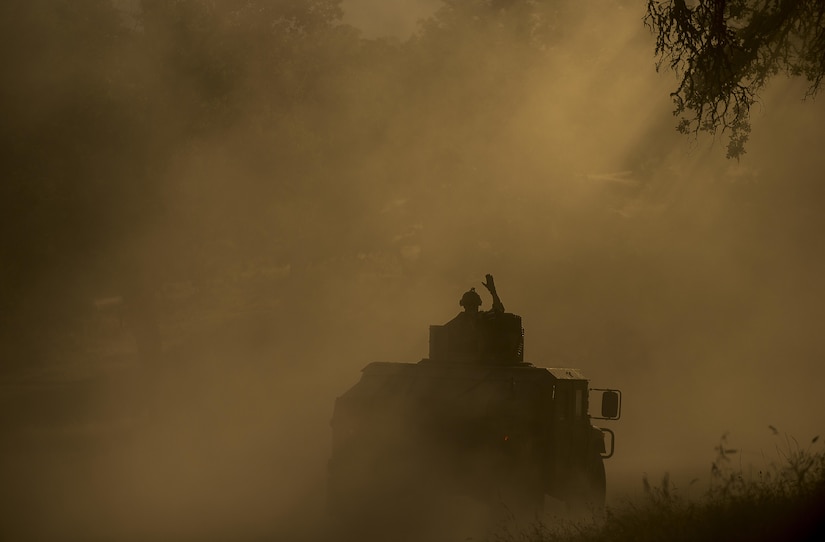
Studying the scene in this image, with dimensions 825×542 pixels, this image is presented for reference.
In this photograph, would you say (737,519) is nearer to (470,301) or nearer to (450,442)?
(450,442)

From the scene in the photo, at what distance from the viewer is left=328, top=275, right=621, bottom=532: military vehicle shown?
46.4ft

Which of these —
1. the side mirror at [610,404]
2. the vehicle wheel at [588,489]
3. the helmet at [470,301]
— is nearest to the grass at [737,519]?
→ the vehicle wheel at [588,489]

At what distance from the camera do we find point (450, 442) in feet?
46.9

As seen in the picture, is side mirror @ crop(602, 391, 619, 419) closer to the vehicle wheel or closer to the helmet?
the vehicle wheel

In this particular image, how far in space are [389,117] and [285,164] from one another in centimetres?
1413

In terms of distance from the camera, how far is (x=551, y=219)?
169 feet

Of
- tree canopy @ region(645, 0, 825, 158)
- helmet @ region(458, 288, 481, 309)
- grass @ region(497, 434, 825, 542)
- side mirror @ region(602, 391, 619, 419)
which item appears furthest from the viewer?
Answer: helmet @ region(458, 288, 481, 309)

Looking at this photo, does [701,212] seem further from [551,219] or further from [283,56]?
[283,56]

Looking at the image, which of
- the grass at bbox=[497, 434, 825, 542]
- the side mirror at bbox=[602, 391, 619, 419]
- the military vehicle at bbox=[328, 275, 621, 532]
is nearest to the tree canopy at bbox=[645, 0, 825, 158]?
the side mirror at bbox=[602, 391, 619, 419]

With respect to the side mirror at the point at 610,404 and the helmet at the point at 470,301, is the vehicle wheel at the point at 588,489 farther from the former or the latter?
the helmet at the point at 470,301

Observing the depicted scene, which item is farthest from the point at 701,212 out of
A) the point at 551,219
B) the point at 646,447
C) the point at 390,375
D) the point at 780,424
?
the point at 390,375

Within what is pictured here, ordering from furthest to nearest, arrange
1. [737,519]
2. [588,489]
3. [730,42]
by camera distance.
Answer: [588,489] → [730,42] → [737,519]

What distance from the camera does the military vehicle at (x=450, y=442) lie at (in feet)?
46.4

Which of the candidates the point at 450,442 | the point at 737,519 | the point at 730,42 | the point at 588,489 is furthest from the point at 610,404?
the point at 737,519
